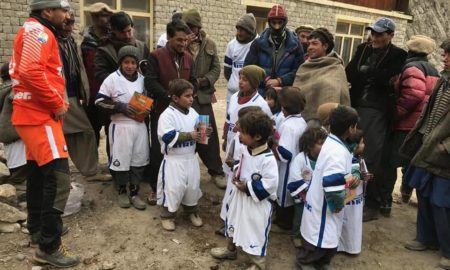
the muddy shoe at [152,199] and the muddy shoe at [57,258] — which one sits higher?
the muddy shoe at [57,258]

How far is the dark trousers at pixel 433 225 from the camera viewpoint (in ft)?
11.4

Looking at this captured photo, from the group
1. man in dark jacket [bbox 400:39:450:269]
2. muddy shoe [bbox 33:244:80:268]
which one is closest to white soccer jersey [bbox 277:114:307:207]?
man in dark jacket [bbox 400:39:450:269]

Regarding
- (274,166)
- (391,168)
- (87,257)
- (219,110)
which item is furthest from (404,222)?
(219,110)

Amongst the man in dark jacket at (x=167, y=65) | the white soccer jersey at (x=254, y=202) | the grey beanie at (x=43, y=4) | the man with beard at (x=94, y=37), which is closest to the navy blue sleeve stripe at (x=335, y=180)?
the white soccer jersey at (x=254, y=202)

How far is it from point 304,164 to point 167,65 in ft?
5.79

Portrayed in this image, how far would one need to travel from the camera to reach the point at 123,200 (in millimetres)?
4148

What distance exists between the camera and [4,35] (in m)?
9.21

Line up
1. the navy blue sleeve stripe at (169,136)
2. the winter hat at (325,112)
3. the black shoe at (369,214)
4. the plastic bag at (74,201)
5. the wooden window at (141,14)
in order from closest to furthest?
1. the winter hat at (325,112)
2. the navy blue sleeve stripe at (169,136)
3. the plastic bag at (74,201)
4. the black shoe at (369,214)
5. the wooden window at (141,14)

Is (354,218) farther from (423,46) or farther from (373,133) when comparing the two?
(423,46)

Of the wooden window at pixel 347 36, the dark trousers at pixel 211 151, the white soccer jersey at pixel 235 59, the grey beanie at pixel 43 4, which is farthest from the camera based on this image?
the wooden window at pixel 347 36

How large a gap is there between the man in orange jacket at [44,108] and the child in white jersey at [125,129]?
938mm

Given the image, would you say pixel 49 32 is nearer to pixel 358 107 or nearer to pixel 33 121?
pixel 33 121

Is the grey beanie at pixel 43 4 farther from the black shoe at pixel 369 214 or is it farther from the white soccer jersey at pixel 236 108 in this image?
the black shoe at pixel 369 214

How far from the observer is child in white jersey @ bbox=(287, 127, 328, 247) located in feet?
11.1
